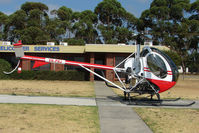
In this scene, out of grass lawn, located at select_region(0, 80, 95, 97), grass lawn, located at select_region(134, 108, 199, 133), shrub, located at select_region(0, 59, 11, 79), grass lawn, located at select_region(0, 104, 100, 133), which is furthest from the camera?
shrub, located at select_region(0, 59, 11, 79)

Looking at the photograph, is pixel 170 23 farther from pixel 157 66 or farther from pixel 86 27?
pixel 157 66

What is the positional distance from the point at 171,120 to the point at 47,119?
4.51 metres

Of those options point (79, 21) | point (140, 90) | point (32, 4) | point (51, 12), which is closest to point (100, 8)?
point (79, 21)

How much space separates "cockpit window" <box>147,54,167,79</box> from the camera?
10336 mm

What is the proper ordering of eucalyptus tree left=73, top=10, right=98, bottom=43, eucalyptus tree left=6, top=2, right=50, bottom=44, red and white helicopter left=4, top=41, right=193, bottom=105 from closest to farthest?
red and white helicopter left=4, top=41, right=193, bottom=105
eucalyptus tree left=6, top=2, right=50, bottom=44
eucalyptus tree left=73, top=10, right=98, bottom=43

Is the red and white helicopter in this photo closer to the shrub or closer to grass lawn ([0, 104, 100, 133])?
grass lawn ([0, 104, 100, 133])

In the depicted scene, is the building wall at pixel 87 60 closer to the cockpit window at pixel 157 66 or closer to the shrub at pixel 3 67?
the shrub at pixel 3 67

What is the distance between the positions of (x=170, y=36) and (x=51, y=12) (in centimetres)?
3328

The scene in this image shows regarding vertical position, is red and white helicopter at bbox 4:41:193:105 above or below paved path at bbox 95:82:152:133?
above

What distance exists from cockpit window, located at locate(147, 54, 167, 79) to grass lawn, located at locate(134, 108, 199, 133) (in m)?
1.87

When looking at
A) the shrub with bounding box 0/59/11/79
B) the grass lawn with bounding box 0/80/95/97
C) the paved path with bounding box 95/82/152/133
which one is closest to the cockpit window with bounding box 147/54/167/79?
the paved path with bounding box 95/82/152/133

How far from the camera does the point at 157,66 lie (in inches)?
411

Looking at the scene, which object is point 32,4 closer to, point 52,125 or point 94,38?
point 94,38

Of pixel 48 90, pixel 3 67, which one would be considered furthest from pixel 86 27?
pixel 48 90
